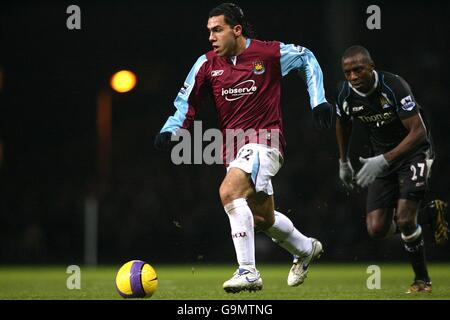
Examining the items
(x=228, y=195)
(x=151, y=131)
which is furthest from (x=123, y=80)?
(x=228, y=195)

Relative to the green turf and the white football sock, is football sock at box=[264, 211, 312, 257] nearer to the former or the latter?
the green turf

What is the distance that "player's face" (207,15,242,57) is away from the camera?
768cm

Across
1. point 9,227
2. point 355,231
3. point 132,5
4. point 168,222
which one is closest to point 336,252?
point 355,231

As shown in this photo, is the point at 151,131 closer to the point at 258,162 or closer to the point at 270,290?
the point at 270,290

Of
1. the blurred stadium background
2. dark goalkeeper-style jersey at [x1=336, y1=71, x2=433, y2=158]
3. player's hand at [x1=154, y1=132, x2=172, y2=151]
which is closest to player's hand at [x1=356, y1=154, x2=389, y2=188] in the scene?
dark goalkeeper-style jersey at [x1=336, y1=71, x2=433, y2=158]

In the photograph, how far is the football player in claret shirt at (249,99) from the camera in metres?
7.38

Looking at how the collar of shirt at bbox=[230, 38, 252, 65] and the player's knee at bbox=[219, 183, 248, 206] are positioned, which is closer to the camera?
the player's knee at bbox=[219, 183, 248, 206]

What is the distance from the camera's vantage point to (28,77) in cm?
2125

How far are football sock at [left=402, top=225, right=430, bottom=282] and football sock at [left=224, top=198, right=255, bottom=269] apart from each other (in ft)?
5.63

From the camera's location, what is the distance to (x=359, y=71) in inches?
311

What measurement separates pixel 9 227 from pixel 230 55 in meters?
11.1

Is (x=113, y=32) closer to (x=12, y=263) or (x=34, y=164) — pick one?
(x=34, y=164)

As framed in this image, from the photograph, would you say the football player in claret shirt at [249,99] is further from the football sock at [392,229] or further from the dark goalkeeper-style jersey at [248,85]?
the football sock at [392,229]

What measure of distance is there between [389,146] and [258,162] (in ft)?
5.09
